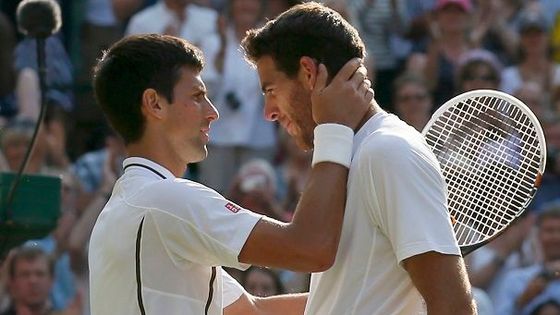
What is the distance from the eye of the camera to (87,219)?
352 inches

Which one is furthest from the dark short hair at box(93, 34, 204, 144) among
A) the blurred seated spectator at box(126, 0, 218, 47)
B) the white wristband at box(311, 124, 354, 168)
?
the blurred seated spectator at box(126, 0, 218, 47)

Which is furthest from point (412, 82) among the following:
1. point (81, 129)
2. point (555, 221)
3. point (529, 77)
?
point (81, 129)

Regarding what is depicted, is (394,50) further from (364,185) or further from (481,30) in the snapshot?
(364,185)

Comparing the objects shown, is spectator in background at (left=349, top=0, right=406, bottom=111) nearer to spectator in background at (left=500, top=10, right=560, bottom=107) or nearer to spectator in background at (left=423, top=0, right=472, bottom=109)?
spectator in background at (left=423, top=0, right=472, bottom=109)

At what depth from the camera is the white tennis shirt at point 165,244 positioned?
428 centimetres

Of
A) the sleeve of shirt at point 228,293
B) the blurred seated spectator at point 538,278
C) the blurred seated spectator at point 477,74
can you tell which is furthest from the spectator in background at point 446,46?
the sleeve of shirt at point 228,293

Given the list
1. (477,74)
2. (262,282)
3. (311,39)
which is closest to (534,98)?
(477,74)

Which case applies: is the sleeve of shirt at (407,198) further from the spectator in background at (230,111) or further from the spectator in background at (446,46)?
the spectator in background at (446,46)

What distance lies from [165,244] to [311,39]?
735mm

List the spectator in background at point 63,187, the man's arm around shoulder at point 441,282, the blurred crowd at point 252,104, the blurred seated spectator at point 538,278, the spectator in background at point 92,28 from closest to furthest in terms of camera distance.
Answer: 1. the man's arm around shoulder at point 441,282
2. the blurred seated spectator at point 538,278
3. the blurred crowd at point 252,104
4. the spectator in background at point 63,187
5. the spectator in background at point 92,28

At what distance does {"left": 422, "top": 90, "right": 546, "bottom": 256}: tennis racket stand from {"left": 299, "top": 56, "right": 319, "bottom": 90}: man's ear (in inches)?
25.0

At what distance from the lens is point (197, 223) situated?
428cm

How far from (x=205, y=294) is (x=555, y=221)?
4435 millimetres

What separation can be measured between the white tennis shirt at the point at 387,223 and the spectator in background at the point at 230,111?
18.0 ft
